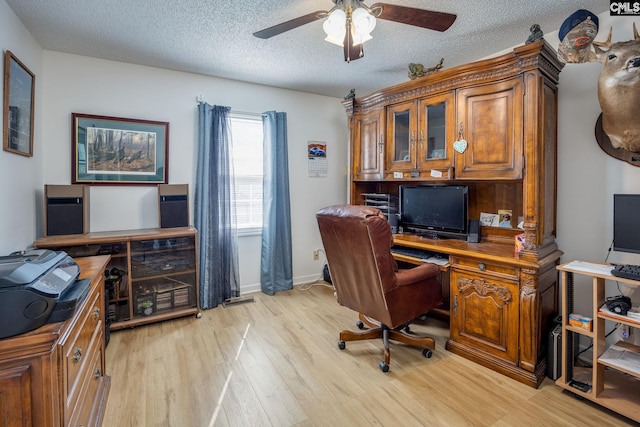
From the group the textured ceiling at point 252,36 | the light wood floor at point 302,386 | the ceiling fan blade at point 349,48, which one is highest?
the textured ceiling at point 252,36

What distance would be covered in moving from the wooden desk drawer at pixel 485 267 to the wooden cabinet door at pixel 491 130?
63cm

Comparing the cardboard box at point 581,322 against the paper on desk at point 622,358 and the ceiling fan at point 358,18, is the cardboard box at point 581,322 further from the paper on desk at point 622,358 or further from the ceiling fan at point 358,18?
the ceiling fan at point 358,18

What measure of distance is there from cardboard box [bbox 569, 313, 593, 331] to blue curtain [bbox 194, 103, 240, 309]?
2905mm

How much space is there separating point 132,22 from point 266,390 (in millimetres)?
2725

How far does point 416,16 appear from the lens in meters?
1.70

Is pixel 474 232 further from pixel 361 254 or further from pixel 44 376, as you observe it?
pixel 44 376

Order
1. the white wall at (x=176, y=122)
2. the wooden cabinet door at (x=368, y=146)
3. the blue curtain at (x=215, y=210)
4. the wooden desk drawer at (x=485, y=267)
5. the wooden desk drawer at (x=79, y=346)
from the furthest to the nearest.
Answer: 1. the blue curtain at (x=215, y=210)
2. the wooden cabinet door at (x=368, y=146)
3. the white wall at (x=176, y=122)
4. the wooden desk drawer at (x=485, y=267)
5. the wooden desk drawer at (x=79, y=346)

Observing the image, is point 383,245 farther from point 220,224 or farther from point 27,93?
point 27,93

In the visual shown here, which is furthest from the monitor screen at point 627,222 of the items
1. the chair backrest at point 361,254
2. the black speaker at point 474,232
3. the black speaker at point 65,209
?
the black speaker at point 65,209

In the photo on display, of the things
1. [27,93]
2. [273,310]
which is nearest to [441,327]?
[273,310]

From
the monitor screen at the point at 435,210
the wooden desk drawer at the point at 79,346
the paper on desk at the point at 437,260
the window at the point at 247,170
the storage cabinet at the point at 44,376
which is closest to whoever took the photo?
the storage cabinet at the point at 44,376

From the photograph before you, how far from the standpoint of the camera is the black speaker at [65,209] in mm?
2484

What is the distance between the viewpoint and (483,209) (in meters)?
2.66

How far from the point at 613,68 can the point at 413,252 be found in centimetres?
170
